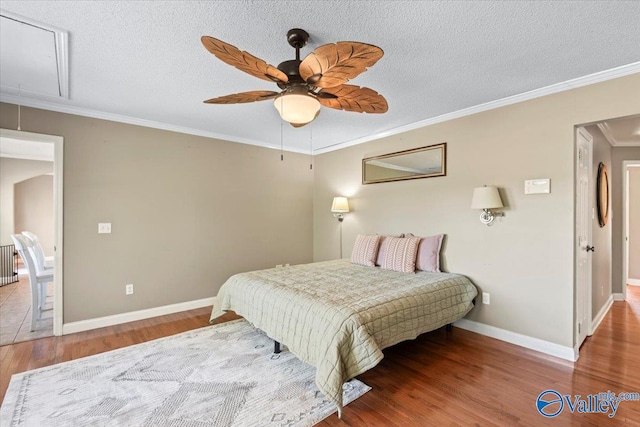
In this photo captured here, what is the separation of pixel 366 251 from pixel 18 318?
14.3 feet

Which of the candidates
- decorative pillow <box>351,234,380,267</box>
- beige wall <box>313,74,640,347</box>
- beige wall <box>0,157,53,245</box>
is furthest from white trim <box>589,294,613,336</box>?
beige wall <box>0,157,53,245</box>

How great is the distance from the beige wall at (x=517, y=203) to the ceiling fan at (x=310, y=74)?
5.42 ft

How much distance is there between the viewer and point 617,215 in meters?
4.36

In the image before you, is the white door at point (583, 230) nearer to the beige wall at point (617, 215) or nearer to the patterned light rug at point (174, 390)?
the beige wall at point (617, 215)

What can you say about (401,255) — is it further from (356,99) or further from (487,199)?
(356,99)

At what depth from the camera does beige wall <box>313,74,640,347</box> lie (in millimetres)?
2564

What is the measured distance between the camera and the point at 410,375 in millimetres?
2316

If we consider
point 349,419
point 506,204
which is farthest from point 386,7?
point 349,419

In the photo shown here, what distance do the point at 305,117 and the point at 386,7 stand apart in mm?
760

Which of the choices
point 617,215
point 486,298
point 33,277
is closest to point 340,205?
point 486,298

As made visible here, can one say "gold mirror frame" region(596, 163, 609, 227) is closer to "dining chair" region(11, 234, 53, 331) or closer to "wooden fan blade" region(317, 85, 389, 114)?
"wooden fan blade" region(317, 85, 389, 114)

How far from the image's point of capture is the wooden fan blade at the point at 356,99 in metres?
1.90

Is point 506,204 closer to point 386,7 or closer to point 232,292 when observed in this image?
point 386,7

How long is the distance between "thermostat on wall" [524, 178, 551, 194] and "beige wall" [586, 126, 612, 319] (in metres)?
0.98
